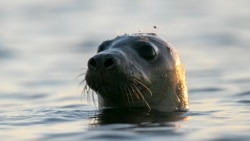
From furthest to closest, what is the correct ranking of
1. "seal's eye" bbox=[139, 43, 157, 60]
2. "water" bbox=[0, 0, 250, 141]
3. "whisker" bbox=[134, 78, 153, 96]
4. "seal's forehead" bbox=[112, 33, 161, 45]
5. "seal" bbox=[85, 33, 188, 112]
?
"seal's forehead" bbox=[112, 33, 161, 45] < "seal's eye" bbox=[139, 43, 157, 60] < "whisker" bbox=[134, 78, 153, 96] < "seal" bbox=[85, 33, 188, 112] < "water" bbox=[0, 0, 250, 141]

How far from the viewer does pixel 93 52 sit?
58.7 feet

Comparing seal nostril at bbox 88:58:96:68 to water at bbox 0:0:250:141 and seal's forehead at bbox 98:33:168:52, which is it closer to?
water at bbox 0:0:250:141

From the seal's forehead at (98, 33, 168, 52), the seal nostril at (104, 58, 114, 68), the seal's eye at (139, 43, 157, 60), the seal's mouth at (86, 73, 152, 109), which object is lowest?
the seal's mouth at (86, 73, 152, 109)

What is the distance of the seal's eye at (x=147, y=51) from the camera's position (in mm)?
9992

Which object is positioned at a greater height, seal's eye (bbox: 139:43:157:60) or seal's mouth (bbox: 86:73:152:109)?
seal's eye (bbox: 139:43:157:60)

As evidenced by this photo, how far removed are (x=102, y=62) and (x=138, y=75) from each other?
2.03ft

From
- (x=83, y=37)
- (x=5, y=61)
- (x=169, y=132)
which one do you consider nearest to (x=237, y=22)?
A: (x=83, y=37)

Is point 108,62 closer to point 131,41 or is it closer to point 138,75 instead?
point 138,75

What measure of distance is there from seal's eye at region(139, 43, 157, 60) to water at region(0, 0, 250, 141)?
72cm

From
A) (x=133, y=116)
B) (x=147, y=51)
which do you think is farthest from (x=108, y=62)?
(x=147, y=51)

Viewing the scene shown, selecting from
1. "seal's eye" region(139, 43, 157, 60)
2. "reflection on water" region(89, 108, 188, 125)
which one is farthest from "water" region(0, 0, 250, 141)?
"seal's eye" region(139, 43, 157, 60)

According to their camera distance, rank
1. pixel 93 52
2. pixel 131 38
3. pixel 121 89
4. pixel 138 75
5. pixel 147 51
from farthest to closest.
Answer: pixel 93 52 < pixel 131 38 < pixel 147 51 < pixel 138 75 < pixel 121 89

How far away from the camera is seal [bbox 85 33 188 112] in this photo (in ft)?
30.1

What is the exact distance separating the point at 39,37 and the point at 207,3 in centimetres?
723
